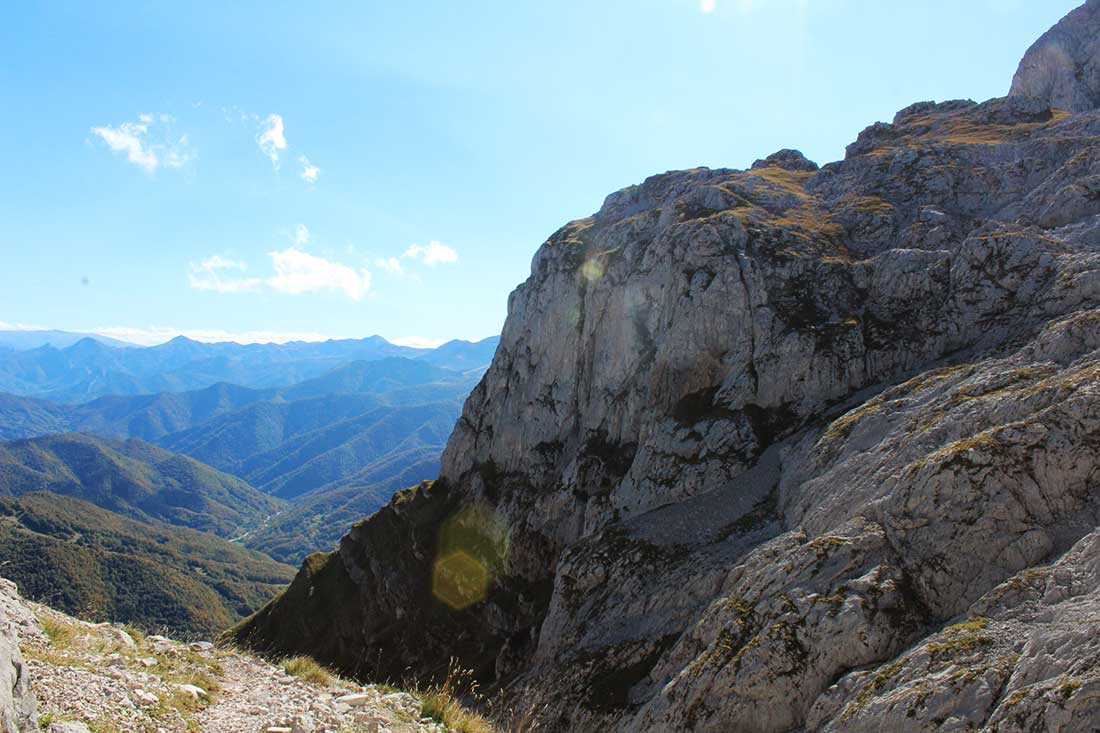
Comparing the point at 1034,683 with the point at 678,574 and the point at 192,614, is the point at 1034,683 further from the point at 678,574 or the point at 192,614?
the point at 192,614

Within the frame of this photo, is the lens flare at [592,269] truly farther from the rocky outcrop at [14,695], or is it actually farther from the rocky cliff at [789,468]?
the rocky outcrop at [14,695]

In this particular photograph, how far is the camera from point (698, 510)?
40.2 meters

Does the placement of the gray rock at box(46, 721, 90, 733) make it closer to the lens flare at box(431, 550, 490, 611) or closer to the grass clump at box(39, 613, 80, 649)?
the grass clump at box(39, 613, 80, 649)

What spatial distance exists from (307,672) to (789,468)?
2873 cm

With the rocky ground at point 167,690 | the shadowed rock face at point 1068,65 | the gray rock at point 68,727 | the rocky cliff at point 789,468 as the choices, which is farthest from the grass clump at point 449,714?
the shadowed rock face at point 1068,65

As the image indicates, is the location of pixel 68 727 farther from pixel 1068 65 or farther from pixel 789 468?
pixel 1068 65

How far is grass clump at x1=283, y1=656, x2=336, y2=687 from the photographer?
58.1ft

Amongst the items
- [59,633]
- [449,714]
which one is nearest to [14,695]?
[59,633]

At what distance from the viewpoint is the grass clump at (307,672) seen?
17.7m

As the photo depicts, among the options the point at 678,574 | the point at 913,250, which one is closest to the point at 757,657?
the point at 678,574

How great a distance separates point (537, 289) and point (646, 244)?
17.8 m

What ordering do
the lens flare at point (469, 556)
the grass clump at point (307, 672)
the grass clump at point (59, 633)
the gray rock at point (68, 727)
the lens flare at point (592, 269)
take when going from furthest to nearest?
the lens flare at point (592, 269), the lens flare at point (469, 556), the grass clump at point (307, 672), the grass clump at point (59, 633), the gray rock at point (68, 727)

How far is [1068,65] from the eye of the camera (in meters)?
91.9

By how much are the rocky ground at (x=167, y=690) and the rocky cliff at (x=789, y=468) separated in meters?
12.6
